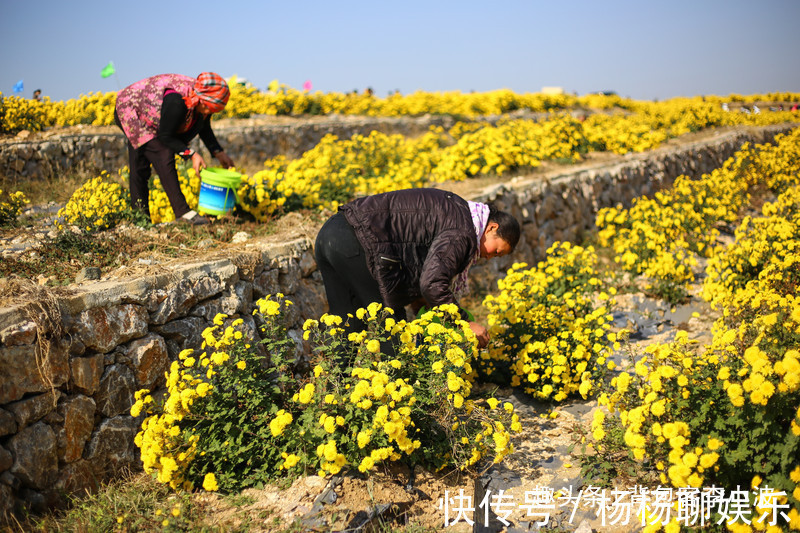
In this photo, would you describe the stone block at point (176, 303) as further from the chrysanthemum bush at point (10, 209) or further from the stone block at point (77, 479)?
the chrysanthemum bush at point (10, 209)

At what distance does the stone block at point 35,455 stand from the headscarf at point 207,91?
270 centimetres

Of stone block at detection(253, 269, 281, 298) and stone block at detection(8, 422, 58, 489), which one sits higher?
stone block at detection(253, 269, 281, 298)

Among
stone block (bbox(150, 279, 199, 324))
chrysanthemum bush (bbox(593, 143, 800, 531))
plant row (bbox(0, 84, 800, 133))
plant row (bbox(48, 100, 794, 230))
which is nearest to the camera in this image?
chrysanthemum bush (bbox(593, 143, 800, 531))

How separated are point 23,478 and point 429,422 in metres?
1.91

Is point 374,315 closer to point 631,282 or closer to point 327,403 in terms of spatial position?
point 327,403

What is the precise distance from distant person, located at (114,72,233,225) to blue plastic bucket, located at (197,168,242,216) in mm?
94

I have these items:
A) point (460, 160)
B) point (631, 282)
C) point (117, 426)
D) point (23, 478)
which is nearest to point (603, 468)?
point (117, 426)

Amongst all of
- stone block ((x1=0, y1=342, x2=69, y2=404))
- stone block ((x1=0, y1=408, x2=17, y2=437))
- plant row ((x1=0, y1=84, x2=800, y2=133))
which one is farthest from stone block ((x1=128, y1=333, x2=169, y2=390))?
plant row ((x1=0, y1=84, x2=800, y2=133))

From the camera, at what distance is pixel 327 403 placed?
8.36 ft

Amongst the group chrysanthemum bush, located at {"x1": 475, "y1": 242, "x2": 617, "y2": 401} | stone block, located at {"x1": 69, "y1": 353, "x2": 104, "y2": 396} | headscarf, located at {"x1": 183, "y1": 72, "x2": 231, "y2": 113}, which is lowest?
chrysanthemum bush, located at {"x1": 475, "y1": 242, "x2": 617, "y2": 401}

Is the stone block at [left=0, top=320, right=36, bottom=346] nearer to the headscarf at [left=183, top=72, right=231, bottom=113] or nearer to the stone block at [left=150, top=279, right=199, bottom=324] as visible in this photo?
the stone block at [left=150, top=279, right=199, bottom=324]

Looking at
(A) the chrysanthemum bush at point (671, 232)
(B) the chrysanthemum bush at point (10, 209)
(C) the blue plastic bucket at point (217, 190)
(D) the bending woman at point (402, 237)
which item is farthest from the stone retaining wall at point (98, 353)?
(A) the chrysanthemum bush at point (671, 232)

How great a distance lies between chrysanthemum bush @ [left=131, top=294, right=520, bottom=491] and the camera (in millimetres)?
2443

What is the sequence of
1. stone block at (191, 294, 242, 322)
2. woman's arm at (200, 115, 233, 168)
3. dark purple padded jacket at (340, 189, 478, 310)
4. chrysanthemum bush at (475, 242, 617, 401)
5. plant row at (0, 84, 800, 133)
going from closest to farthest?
dark purple padded jacket at (340, 189, 478, 310)
stone block at (191, 294, 242, 322)
chrysanthemum bush at (475, 242, 617, 401)
woman's arm at (200, 115, 233, 168)
plant row at (0, 84, 800, 133)
